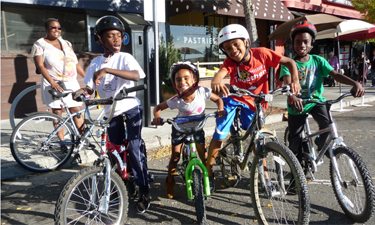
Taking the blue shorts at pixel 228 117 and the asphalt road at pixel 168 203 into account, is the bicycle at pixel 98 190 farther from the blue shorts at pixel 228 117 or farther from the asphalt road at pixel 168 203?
the blue shorts at pixel 228 117

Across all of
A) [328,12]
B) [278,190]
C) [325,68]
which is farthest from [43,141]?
[328,12]

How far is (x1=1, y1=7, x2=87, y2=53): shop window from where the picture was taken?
782cm

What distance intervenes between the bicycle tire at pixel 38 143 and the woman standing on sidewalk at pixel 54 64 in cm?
39

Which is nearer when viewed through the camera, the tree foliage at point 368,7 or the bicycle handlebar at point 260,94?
the bicycle handlebar at point 260,94

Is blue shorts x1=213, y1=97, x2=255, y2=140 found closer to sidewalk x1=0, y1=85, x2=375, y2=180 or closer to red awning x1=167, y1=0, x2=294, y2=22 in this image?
sidewalk x1=0, y1=85, x2=375, y2=180

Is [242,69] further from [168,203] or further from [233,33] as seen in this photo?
[168,203]

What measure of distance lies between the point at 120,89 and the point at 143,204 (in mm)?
1219

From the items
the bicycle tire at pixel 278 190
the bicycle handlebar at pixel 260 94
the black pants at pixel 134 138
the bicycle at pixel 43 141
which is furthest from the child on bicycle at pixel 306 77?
the bicycle at pixel 43 141

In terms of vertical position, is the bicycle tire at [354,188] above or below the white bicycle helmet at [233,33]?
below

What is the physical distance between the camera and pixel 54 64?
498 cm

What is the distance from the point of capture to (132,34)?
21.0ft

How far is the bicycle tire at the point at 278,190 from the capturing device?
244 cm

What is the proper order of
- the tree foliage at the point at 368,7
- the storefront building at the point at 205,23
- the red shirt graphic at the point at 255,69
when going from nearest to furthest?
1. the red shirt graphic at the point at 255,69
2. the storefront building at the point at 205,23
3. the tree foliage at the point at 368,7

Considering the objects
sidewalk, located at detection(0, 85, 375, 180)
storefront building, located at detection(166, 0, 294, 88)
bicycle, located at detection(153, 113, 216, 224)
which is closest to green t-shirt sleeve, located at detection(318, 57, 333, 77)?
sidewalk, located at detection(0, 85, 375, 180)
